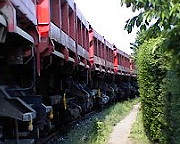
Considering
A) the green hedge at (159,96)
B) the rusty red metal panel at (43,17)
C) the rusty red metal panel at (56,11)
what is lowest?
the green hedge at (159,96)

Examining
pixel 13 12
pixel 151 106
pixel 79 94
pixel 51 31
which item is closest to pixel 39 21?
pixel 51 31

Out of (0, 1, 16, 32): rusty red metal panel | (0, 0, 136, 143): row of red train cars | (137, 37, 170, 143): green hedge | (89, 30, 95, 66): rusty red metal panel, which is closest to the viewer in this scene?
(0, 1, 16, 32): rusty red metal panel

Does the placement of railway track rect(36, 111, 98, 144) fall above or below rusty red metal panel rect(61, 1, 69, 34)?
below

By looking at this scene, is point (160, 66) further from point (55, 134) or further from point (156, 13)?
point (156, 13)

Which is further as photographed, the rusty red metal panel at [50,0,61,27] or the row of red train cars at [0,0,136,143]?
the rusty red metal panel at [50,0,61,27]

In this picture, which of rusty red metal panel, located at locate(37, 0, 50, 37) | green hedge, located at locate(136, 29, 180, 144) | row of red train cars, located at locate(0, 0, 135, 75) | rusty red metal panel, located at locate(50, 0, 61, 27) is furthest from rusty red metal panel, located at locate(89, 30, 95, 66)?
rusty red metal panel, located at locate(37, 0, 50, 37)

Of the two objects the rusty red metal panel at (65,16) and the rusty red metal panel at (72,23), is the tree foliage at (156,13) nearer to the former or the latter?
the rusty red metal panel at (65,16)

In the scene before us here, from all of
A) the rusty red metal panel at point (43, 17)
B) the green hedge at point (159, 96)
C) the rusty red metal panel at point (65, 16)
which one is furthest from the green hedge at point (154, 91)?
the rusty red metal panel at point (43, 17)

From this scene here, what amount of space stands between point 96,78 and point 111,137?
894cm

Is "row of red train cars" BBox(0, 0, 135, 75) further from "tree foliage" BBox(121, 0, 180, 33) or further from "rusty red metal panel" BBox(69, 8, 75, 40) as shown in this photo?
"tree foliage" BBox(121, 0, 180, 33)

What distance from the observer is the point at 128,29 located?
13.7 ft

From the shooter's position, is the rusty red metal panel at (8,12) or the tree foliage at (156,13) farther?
the rusty red metal panel at (8,12)

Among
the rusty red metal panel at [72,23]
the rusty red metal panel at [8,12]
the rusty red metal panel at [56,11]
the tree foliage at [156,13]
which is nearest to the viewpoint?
the tree foliage at [156,13]

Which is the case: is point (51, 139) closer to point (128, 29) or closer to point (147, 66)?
point (147, 66)
